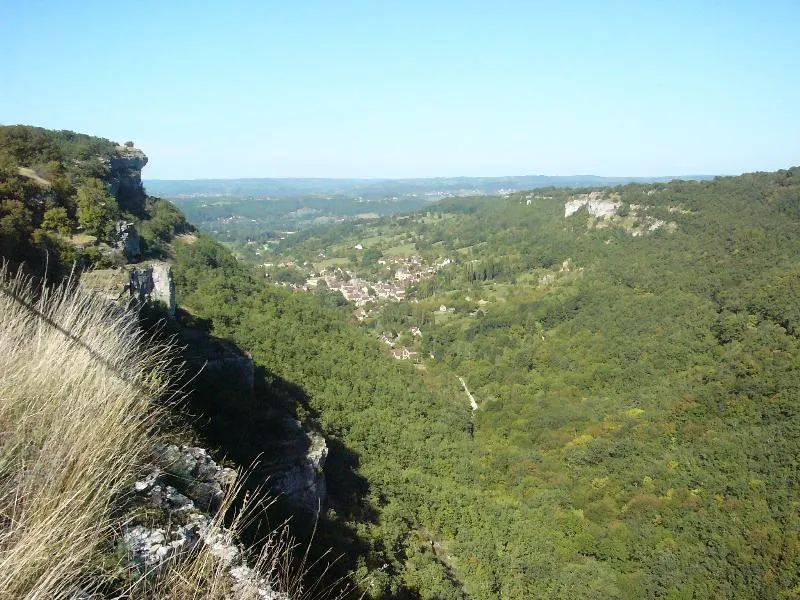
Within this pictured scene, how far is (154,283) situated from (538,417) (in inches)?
1172

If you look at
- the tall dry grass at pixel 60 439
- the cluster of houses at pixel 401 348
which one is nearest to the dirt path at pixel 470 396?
the cluster of houses at pixel 401 348

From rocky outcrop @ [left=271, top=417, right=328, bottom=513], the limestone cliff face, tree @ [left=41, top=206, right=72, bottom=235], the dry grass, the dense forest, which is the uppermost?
the limestone cliff face

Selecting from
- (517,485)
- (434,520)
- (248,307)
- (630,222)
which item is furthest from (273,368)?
(630,222)

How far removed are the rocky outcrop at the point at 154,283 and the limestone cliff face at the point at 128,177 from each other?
15056 mm

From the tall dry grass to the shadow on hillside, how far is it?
4516 mm

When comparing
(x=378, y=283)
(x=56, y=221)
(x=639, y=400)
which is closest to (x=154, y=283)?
(x=56, y=221)

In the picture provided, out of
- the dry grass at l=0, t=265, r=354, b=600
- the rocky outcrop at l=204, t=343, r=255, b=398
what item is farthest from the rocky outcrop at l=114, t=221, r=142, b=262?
the dry grass at l=0, t=265, r=354, b=600

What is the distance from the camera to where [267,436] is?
13469 millimetres

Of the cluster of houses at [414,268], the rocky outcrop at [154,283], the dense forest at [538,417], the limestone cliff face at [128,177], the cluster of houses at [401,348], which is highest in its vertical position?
the limestone cliff face at [128,177]

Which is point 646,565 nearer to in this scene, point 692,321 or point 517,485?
point 517,485

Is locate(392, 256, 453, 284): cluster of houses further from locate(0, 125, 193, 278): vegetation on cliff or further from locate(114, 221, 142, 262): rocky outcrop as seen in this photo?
locate(114, 221, 142, 262): rocky outcrop

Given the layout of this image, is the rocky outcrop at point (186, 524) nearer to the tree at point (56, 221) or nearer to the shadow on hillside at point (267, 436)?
the shadow on hillside at point (267, 436)

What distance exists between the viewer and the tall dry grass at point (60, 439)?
2367 millimetres

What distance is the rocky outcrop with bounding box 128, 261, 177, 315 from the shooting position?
553 inches
